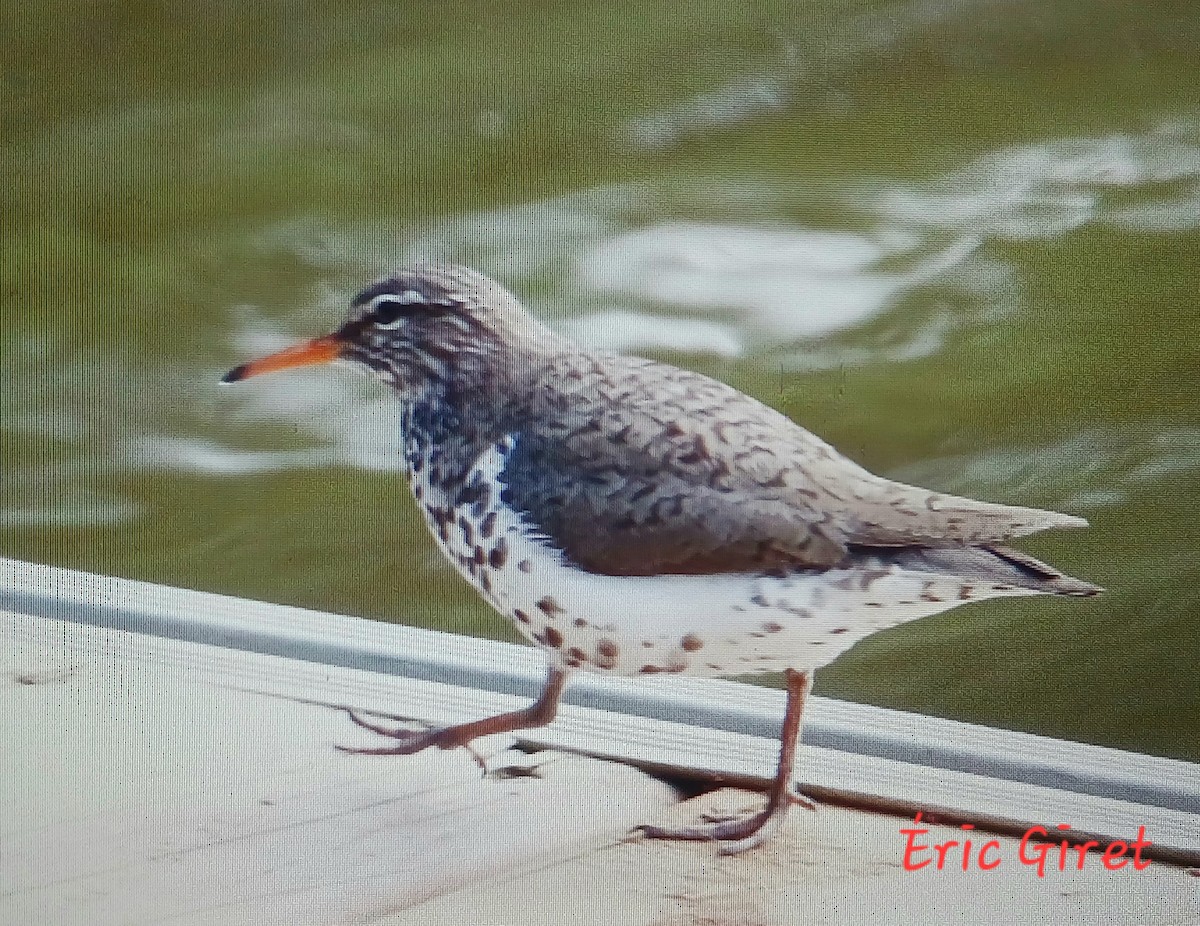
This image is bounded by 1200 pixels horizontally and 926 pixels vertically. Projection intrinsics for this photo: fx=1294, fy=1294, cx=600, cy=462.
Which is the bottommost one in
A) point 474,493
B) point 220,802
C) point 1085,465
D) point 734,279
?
point 220,802

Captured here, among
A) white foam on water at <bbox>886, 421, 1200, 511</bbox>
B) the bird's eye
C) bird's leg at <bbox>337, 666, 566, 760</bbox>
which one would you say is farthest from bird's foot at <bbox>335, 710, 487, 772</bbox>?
white foam on water at <bbox>886, 421, 1200, 511</bbox>

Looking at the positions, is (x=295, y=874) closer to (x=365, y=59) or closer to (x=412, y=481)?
(x=412, y=481)

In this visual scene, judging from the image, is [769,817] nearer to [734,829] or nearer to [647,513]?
[734,829]

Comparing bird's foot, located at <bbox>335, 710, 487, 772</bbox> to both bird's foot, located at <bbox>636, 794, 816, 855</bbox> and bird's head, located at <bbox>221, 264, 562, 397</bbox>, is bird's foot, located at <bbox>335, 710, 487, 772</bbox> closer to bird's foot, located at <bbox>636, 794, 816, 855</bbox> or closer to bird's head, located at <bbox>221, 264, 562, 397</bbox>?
bird's foot, located at <bbox>636, 794, 816, 855</bbox>

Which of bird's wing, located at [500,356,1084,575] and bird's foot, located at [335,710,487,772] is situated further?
bird's foot, located at [335,710,487,772]

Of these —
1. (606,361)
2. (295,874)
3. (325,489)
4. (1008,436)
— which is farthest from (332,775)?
(1008,436)

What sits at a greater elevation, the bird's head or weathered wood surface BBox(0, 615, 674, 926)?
the bird's head

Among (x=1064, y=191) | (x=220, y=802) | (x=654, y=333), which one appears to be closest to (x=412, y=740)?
(x=220, y=802)
